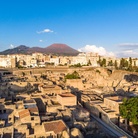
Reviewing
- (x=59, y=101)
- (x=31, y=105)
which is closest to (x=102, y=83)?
→ (x=59, y=101)

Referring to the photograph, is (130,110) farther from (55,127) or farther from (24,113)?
(24,113)

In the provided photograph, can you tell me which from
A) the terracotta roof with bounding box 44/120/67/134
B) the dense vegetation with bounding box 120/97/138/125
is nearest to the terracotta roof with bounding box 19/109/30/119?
the terracotta roof with bounding box 44/120/67/134

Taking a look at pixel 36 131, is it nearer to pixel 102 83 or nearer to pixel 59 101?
pixel 59 101

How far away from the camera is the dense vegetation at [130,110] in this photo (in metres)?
16.0

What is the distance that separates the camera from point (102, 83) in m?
32.2

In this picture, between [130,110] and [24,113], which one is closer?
[24,113]

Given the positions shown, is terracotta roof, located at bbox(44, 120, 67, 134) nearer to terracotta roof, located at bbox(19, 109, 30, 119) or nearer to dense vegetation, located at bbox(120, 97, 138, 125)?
terracotta roof, located at bbox(19, 109, 30, 119)

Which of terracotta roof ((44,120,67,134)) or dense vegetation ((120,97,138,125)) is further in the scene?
dense vegetation ((120,97,138,125))

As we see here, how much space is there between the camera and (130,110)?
16234 millimetres

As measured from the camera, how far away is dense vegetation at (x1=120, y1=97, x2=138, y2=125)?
16.0m

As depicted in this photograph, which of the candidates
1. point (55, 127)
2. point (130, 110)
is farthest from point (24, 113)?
point (130, 110)

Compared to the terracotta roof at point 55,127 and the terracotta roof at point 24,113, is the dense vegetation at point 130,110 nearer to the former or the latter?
the terracotta roof at point 55,127

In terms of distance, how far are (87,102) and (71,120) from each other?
5922 millimetres

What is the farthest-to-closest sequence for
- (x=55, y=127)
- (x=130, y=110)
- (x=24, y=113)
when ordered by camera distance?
(x=130, y=110) < (x=24, y=113) < (x=55, y=127)
